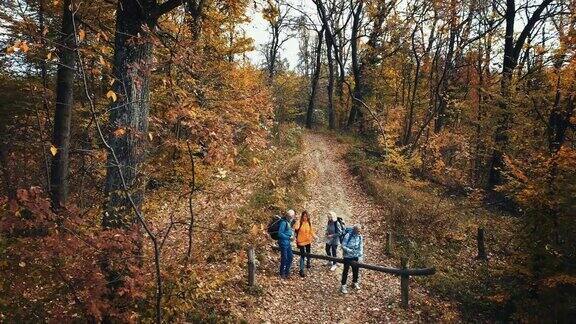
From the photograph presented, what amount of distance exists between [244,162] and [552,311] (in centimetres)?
1335

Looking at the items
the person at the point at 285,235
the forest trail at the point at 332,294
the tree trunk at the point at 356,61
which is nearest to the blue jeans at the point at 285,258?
the person at the point at 285,235

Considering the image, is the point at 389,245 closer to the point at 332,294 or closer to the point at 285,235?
the point at 332,294

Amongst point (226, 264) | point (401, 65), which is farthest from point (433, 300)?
point (401, 65)

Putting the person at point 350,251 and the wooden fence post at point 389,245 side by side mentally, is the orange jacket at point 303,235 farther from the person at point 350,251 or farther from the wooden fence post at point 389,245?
the wooden fence post at point 389,245

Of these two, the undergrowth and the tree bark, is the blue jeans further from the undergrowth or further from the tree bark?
the tree bark

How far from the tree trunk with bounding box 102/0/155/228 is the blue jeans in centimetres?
518

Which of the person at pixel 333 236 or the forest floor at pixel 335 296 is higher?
the person at pixel 333 236

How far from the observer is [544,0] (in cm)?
1955

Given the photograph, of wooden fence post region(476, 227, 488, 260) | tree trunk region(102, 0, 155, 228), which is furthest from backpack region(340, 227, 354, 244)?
tree trunk region(102, 0, 155, 228)

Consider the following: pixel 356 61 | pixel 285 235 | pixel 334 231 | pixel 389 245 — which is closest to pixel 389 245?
pixel 389 245

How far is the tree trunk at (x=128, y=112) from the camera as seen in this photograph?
19.8 ft

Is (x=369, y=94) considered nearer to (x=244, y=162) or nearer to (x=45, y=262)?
(x=244, y=162)

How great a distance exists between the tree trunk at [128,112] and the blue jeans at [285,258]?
5180mm

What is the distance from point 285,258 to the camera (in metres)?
10.9
